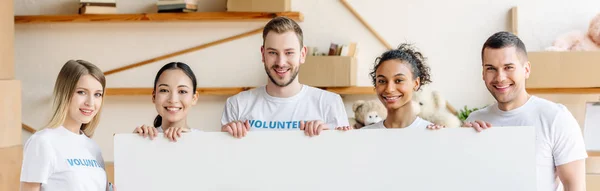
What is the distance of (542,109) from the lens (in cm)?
216

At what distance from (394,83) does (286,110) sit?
37 centimetres

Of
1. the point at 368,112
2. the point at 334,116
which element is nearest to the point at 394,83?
the point at 334,116

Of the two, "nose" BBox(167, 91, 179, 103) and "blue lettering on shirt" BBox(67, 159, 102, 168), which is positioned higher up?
"nose" BBox(167, 91, 179, 103)

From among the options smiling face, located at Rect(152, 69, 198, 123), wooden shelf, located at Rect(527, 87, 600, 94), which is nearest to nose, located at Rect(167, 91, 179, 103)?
smiling face, located at Rect(152, 69, 198, 123)

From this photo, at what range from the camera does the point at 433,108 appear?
151 inches

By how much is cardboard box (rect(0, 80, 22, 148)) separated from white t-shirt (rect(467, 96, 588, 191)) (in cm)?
244

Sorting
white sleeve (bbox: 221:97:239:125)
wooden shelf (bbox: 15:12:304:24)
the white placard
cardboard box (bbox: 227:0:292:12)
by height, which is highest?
cardboard box (bbox: 227:0:292:12)

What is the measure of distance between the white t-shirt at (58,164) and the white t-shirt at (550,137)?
1.19 m

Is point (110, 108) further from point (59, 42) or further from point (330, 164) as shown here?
point (330, 164)

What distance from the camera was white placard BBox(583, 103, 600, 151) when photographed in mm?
3809

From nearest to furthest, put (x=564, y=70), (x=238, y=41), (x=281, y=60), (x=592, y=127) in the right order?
1. (x=281, y=60)
2. (x=564, y=70)
3. (x=592, y=127)
4. (x=238, y=41)

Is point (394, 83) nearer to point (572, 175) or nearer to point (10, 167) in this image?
point (572, 175)

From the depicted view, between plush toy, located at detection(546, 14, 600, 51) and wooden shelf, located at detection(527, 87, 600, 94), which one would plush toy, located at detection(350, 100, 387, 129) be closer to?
wooden shelf, located at detection(527, 87, 600, 94)

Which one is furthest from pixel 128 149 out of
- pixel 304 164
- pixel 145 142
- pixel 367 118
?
pixel 367 118
